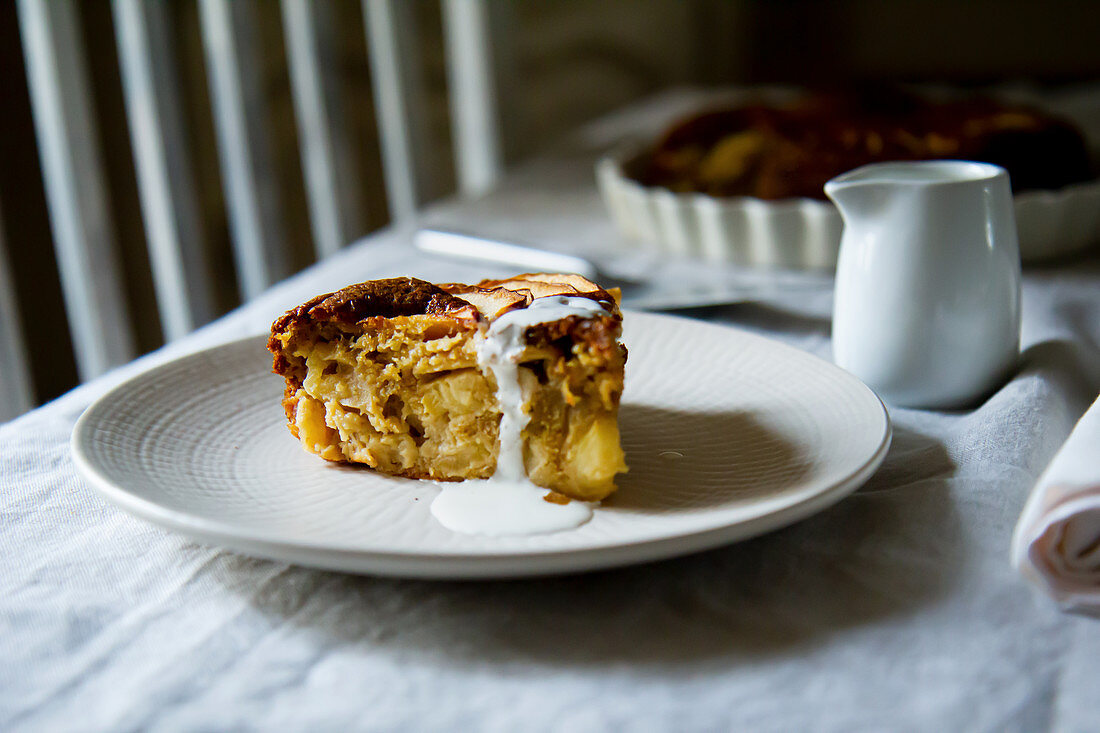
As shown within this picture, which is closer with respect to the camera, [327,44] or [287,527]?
[287,527]

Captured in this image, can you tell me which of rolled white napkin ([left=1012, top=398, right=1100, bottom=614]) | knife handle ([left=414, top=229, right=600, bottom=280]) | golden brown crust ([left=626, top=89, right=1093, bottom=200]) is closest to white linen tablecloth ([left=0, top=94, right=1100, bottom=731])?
rolled white napkin ([left=1012, top=398, right=1100, bottom=614])

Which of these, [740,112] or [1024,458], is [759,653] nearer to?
[1024,458]

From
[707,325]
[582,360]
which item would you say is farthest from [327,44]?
[582,360]

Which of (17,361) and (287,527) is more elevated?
(287,527)

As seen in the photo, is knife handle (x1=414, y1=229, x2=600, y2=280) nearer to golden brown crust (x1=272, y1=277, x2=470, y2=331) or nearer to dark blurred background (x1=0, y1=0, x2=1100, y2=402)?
golden brown crust (x1=272, y1=277, x2=470, y2=331)

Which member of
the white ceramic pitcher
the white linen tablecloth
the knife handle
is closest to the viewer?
the white linen tablecloth

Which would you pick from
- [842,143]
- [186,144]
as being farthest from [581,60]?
[842,143]

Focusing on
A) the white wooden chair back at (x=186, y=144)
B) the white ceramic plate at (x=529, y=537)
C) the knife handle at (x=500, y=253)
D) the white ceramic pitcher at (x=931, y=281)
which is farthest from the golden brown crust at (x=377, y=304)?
the white wooden chair back at (x=186, y=144)
